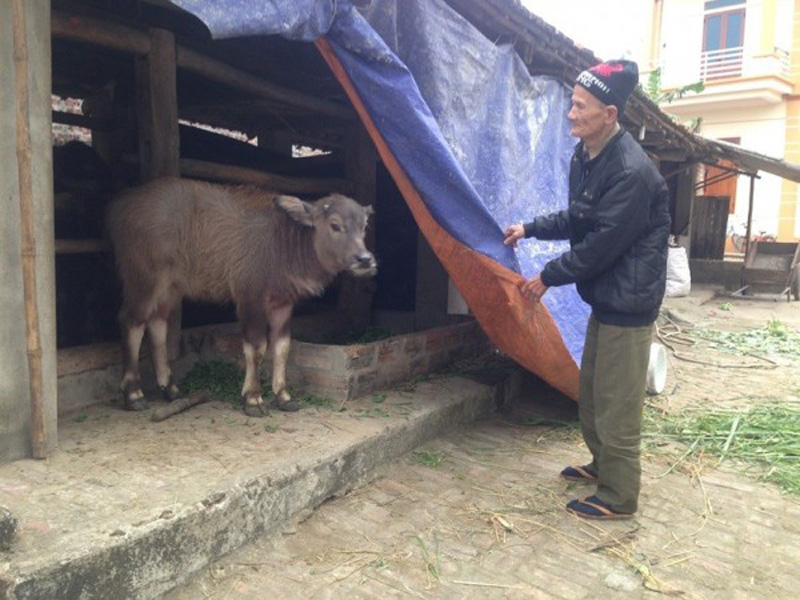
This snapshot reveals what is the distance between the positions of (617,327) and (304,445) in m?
1.89

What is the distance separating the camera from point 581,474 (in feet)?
13.0

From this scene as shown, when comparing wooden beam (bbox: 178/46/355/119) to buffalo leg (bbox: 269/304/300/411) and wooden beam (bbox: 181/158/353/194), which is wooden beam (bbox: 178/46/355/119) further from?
buffalo leg (bbox: 269/304/300/411)

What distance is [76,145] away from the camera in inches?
208

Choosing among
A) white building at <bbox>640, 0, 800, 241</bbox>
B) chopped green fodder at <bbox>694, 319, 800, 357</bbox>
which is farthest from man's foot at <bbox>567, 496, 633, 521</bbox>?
white building at <bbox>640, 0, 800, 241</bbox>

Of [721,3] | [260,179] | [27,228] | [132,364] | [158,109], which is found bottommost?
[132,364]

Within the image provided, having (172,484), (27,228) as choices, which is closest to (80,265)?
(27,228)

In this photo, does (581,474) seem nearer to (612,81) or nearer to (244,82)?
(612,81)

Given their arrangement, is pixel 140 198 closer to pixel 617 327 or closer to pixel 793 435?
pixel 617 327

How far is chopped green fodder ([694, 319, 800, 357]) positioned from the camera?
8.17m

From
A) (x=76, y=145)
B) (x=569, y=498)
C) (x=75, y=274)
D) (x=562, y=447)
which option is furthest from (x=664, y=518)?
(x=76, y=145)

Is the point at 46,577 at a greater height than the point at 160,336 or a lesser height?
lesser

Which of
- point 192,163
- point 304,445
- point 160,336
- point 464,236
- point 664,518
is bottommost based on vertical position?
point 664,518

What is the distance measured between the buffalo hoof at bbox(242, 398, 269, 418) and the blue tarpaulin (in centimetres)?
167

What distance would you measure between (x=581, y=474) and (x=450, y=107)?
2512 millimetres
